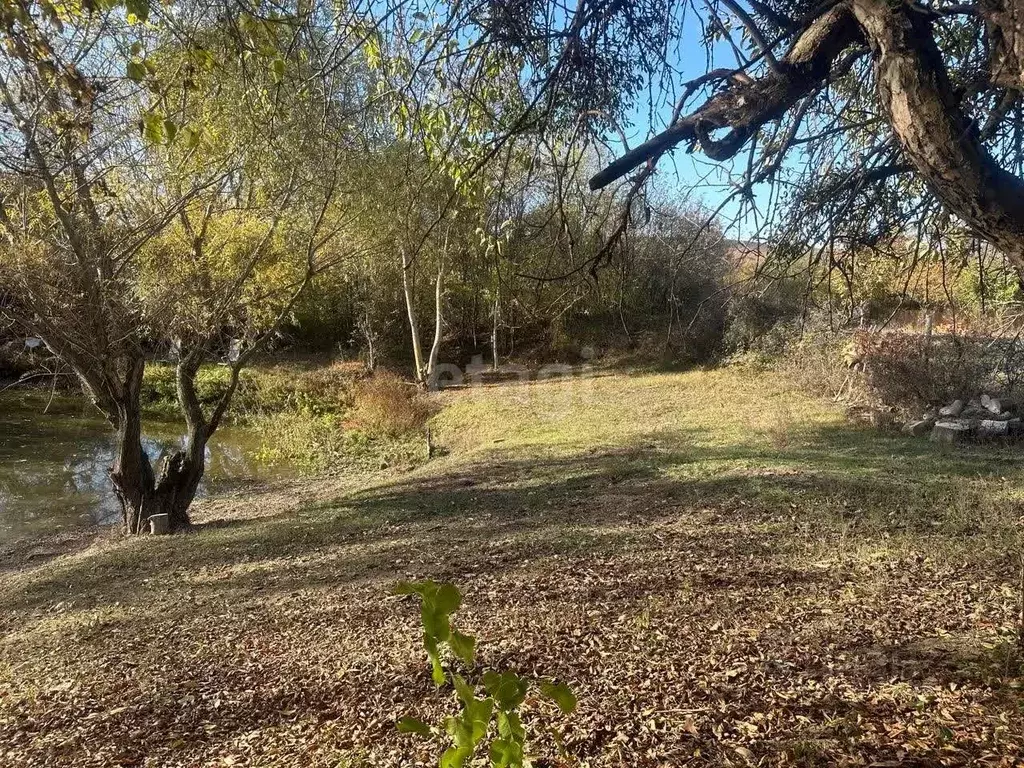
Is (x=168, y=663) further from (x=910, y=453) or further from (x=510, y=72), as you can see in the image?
(x=910, y=453)

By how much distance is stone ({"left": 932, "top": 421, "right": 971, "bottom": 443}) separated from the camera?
8.21 m

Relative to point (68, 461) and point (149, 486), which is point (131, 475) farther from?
→ point (68, 461)

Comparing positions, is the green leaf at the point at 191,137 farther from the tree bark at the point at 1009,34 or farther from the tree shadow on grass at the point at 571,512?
the tree shadow on grass at the point at 571,512

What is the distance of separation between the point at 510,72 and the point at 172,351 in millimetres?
7223

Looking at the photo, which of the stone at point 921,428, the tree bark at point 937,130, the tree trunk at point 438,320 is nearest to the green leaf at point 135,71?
the tree bark at point 937,130

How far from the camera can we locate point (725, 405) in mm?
12703

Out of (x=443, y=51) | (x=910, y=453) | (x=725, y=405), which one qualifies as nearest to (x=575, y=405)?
(x=725, y=405)

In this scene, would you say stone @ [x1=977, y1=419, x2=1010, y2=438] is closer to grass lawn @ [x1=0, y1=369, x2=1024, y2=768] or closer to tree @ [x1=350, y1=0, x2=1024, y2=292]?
grass lawn @ [x1=0, y1=369, x2=1024, y2=768]

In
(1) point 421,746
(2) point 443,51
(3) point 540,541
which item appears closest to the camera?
(1) point 421,746

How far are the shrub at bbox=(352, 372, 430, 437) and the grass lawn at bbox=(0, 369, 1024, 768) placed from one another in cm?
612

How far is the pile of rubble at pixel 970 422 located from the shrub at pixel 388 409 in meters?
9.40

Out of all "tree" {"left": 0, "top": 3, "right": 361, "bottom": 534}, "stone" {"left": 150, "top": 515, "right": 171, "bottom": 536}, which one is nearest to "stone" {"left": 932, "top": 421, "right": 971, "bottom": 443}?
"tree" {"left": 0, "top": 3, "right": 361, "bottom": 534}

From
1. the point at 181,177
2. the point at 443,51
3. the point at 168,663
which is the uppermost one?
the point at 181,177

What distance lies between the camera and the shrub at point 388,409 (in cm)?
1412
